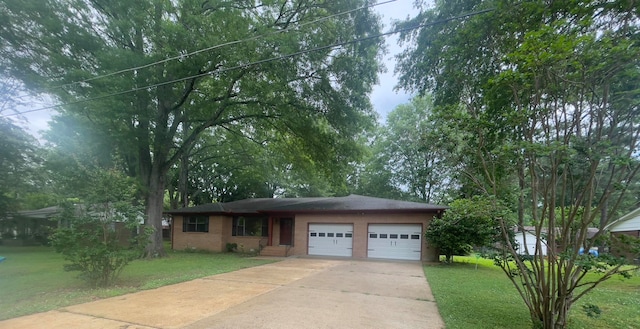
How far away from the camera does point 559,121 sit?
5.09 m

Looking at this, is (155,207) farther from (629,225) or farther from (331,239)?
(629,225)

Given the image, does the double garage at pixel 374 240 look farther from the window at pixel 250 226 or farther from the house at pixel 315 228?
the window at pixel 250 226

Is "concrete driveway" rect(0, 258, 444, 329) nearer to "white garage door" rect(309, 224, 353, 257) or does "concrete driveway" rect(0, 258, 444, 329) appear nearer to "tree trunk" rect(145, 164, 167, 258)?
"white garage door" rect(309, 224, 353, 257)

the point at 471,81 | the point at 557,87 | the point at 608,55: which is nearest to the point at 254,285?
the point at 471,81

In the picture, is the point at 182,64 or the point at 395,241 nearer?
the point at 182,64

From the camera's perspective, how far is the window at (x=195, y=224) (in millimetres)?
19812

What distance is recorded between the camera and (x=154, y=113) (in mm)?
14555

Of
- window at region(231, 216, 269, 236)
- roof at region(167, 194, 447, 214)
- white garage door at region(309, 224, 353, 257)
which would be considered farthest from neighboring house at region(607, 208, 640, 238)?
window at region(231, 216, 269, 236)

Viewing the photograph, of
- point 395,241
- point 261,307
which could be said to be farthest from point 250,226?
point 261,307

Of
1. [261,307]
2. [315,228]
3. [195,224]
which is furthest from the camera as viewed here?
[195,224]

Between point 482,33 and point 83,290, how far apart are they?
1040 centimetres

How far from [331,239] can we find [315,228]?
1.10 m

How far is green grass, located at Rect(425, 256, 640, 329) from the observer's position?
218 inches

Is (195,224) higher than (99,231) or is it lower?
lower
